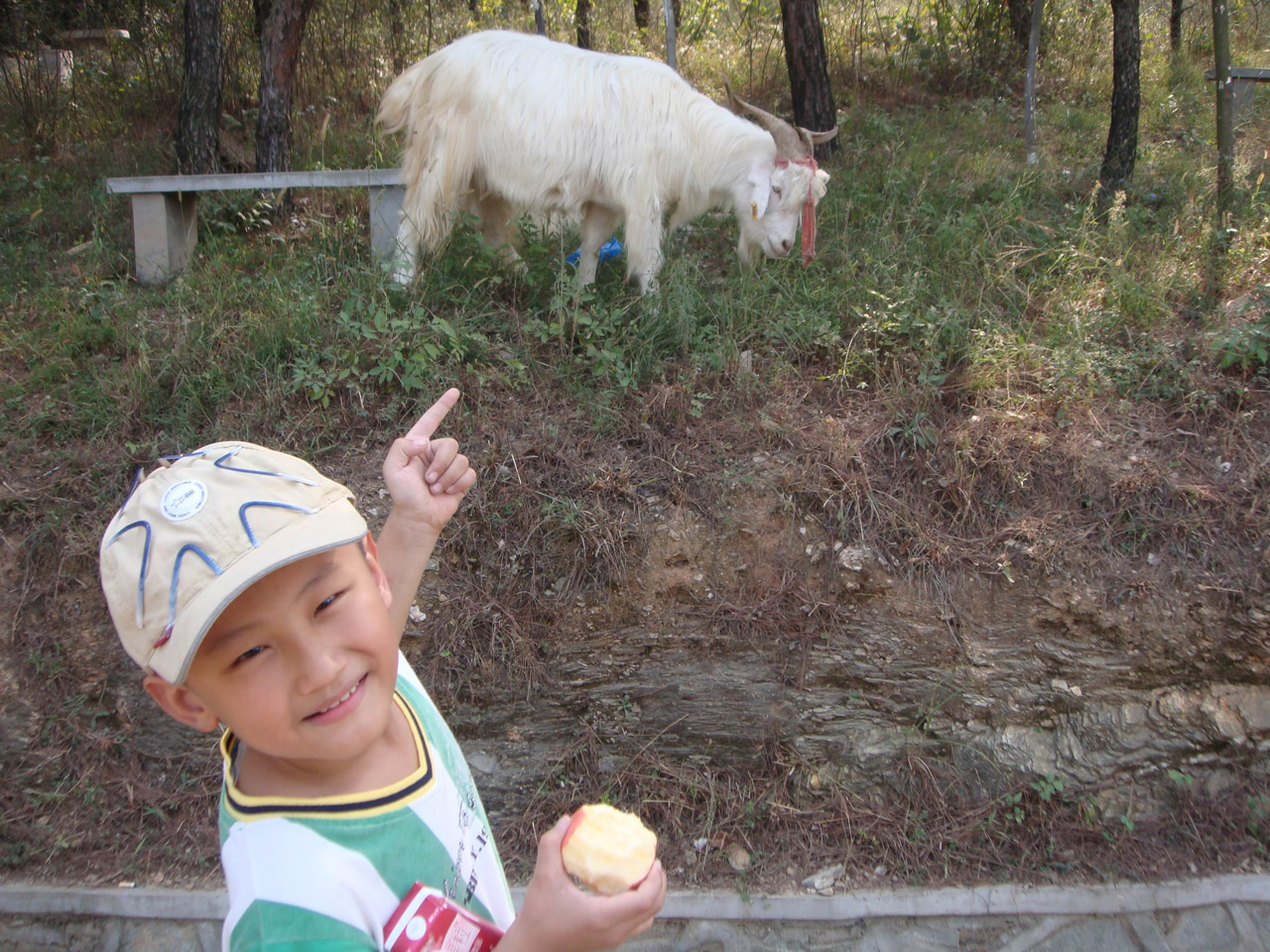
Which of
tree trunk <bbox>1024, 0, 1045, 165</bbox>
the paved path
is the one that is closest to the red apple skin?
the paved path

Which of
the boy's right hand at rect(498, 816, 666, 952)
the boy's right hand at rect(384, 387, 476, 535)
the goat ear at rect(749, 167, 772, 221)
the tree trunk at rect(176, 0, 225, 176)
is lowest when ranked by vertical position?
the boy's right hand at rect(498, 816, 666, 952)

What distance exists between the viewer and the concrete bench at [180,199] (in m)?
5.24

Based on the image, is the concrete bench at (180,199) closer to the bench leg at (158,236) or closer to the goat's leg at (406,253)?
the bench leg at (158,236)

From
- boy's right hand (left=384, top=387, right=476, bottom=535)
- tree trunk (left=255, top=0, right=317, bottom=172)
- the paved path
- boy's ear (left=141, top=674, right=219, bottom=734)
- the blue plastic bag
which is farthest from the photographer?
tree trunk (left=255, top=0, right=317, bottom=172)

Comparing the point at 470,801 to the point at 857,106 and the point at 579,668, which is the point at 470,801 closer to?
the point at 579,668

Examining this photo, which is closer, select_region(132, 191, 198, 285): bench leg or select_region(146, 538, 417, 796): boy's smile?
select_region(146, 538, 417, 796): boy's smile

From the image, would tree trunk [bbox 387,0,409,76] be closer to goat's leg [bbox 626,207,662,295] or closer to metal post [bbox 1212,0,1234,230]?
goat's leg [bbox 626,207,662,295]

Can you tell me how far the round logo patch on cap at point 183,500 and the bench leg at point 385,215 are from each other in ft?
14.1

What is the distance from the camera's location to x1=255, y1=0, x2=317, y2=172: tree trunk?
242 inches

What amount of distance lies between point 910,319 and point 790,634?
1.83m

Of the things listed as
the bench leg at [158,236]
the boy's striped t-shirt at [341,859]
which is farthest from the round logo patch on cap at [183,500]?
the bench leg at [158,236]

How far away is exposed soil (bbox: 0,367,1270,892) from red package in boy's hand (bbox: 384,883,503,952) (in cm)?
237

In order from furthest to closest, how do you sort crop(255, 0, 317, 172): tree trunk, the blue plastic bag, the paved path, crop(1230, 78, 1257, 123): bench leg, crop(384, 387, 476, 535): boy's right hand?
crop(1230, 78, 1257, 123): bench leg → crop(255, 0, 317, 172): tree trunk → the blue plastic bag → the paved path → crop(384, 387, 476, 535): boy's right hand

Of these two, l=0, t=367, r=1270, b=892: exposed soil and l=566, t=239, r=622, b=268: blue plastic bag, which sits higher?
l=566, t=239, r=622, b=268: blue plastic bag
